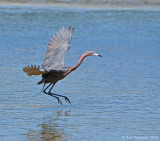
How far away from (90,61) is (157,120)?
22.1 ft

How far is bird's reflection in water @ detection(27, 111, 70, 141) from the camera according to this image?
7.54 meters

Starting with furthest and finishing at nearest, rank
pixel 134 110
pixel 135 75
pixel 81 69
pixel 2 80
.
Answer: pixel 81 69, pixel 135 75, pixel 2 80, pixel 134 110

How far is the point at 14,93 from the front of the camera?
1059 cm

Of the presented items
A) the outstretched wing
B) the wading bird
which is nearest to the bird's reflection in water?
the wading bird

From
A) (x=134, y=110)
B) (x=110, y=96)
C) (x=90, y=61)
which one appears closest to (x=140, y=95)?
(x=110, y=96)

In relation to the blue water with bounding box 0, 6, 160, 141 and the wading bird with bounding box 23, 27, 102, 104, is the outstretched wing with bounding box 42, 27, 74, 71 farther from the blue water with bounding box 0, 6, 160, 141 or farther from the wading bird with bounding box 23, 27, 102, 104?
the blue water with bounding box 0, 6, 160, 141

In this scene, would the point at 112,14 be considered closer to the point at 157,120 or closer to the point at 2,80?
the point at 2,80

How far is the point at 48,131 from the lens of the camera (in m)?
7.97

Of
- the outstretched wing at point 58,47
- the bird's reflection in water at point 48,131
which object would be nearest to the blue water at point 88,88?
the bird's reflection in water at point 48,131

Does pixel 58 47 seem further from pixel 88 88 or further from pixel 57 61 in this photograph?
pixel 88 88

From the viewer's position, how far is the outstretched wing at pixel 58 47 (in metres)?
10.5

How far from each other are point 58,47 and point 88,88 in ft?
3.80

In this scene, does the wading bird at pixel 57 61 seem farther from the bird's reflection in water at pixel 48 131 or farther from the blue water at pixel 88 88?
the bird's reflection in water at pixel 48 131

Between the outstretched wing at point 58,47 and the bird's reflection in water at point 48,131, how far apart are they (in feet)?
6.10
